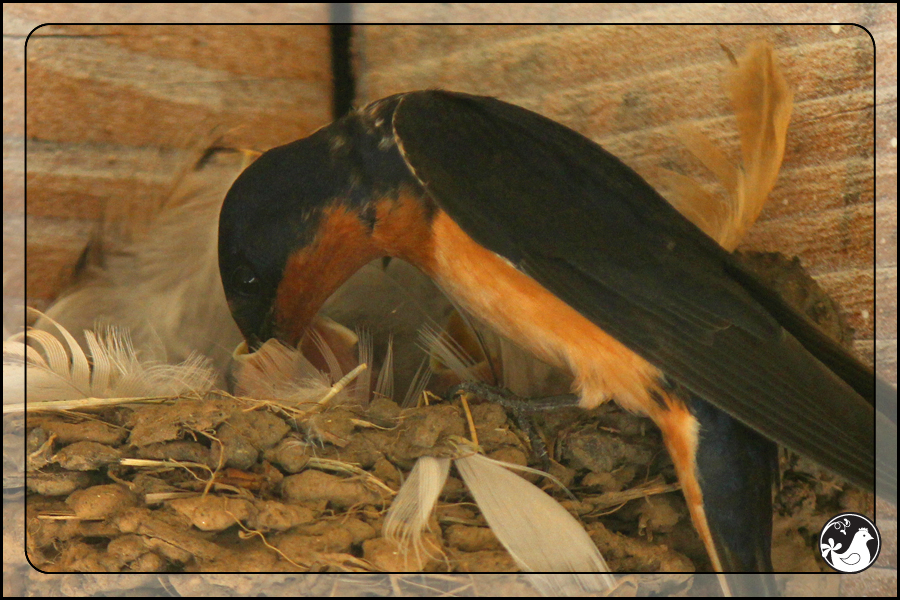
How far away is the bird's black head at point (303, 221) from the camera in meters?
1.35

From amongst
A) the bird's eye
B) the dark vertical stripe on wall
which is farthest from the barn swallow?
the dark vertical stripe on wall

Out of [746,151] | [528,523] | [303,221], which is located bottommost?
[528,523]

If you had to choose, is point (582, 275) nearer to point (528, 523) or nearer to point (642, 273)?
point (642, 273)

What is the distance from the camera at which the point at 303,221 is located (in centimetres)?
137

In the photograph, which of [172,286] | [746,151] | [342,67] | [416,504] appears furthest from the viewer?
[342,67]

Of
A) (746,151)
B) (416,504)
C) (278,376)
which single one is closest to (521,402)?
(416,504)

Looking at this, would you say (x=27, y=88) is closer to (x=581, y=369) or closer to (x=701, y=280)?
(x=581, y=369)

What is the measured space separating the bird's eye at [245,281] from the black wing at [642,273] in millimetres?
356

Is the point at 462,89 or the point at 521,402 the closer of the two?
the point at 521,402

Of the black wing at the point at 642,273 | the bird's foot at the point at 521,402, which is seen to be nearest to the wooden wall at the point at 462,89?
the black wing at the point at 642,273

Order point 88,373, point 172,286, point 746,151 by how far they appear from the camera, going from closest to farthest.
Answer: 1. point 88,373
2. point 746,151
3. point 172,286

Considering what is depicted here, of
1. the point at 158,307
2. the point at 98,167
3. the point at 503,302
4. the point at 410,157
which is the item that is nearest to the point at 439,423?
the point at 503,302

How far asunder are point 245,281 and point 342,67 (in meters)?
0.69

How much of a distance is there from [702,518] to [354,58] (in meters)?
1.23
